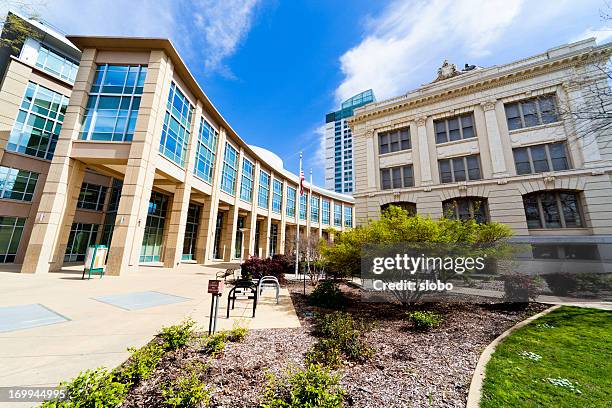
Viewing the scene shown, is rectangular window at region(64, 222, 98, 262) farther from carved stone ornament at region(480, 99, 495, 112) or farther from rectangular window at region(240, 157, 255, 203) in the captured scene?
carved stone ornament at region(480, 99, 495, 112)

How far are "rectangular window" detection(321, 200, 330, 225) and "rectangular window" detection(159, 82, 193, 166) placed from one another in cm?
3524

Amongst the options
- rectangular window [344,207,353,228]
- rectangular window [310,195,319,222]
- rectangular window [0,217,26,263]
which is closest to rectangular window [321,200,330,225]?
rectangular window [310,195,319,222]

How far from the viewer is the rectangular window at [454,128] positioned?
19078 millimetres

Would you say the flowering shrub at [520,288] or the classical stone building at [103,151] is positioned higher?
the classical stone building at [103,151]

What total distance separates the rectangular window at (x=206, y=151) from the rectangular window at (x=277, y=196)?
50.0ft

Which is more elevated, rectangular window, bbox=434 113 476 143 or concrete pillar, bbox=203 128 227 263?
rectangular window, bbox=434 113 476 143

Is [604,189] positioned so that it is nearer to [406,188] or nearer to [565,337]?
[406,188]

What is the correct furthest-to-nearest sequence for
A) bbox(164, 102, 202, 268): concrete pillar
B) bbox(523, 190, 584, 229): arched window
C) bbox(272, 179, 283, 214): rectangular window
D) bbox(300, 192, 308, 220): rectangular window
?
bbox(300, 192, 308, 220): rectangular window < bbox(272, 179, 283, 214): rectangular window < bbox(164, 102, 202, 268): concrete pillar < bbox(523, 190, 584, 229): arched window

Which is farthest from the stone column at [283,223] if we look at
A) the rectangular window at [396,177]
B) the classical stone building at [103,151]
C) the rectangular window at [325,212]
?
the rectangular window at [396,177]

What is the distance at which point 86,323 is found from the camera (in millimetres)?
6141

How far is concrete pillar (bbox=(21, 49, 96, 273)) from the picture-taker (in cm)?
1471

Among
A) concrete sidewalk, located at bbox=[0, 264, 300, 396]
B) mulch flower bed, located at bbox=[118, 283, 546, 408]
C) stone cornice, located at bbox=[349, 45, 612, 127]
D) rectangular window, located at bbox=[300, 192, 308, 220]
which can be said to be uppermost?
stone cornice, located at bbox=[349, 45, 612, 127]

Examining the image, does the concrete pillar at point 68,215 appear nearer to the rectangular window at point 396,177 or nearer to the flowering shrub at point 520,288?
the rectangular window at point 396,177

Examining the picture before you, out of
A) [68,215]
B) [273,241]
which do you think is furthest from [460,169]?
[273,241]
